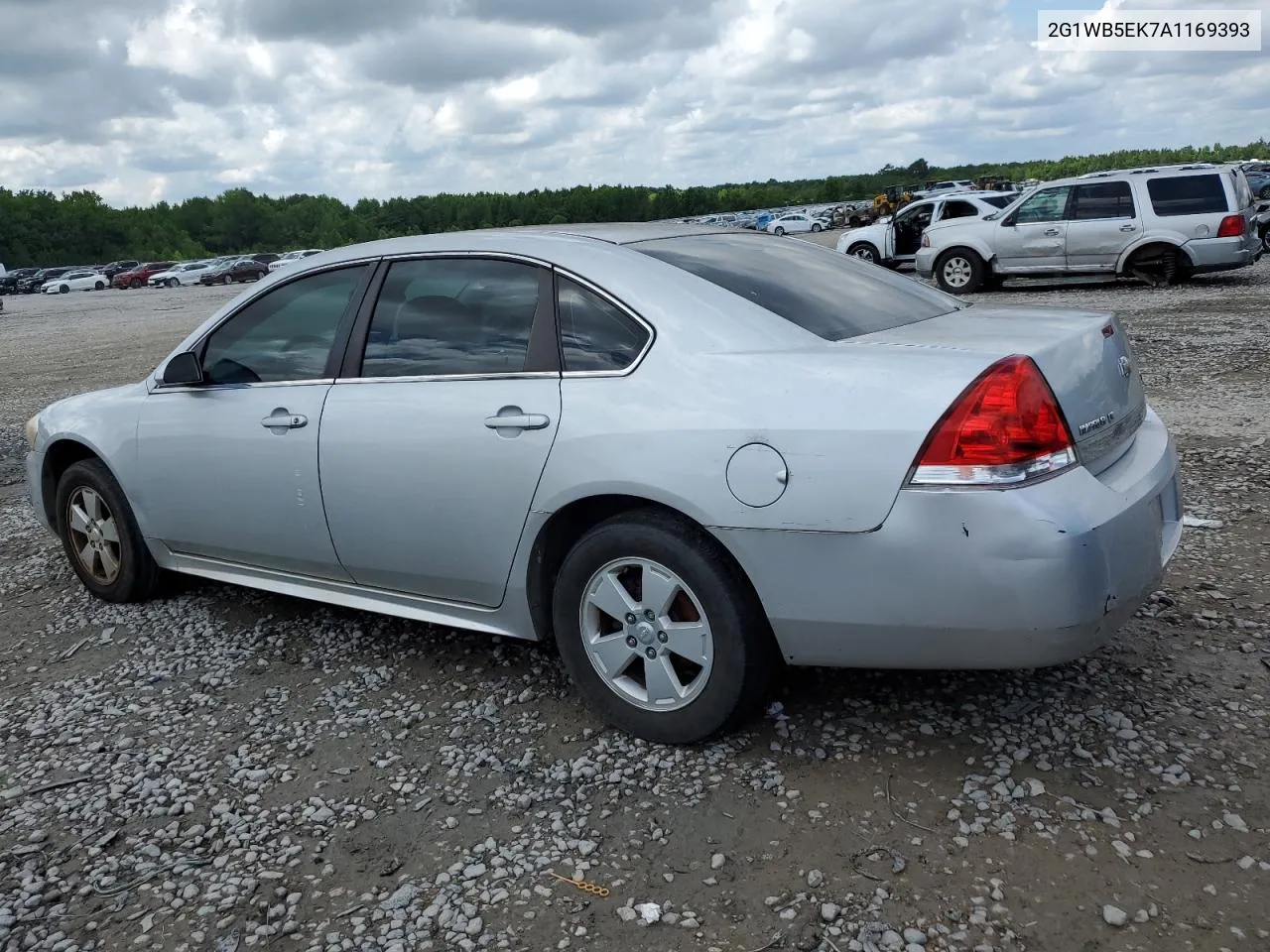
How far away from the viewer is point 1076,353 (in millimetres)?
3105

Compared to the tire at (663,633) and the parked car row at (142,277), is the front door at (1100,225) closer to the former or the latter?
the tire at (663,633)

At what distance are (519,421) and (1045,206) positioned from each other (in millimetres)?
15372

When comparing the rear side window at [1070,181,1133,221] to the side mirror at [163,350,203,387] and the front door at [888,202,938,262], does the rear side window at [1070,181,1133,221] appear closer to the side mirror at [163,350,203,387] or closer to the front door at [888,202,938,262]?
the front door at [888,202,938,262]

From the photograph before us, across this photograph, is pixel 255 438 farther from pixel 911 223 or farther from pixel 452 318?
pixel 911 223

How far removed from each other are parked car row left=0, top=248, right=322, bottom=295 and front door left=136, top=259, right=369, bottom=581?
53258 mm

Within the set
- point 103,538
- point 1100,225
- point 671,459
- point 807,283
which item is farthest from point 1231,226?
point 103,538

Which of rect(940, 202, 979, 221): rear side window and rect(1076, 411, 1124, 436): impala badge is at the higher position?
rect(940, 202, 979, 221): rear side window

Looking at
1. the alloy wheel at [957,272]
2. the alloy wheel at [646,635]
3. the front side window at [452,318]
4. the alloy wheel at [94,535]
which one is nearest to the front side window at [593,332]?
the front side window at [452,318]

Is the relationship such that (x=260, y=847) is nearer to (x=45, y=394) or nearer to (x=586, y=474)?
(x=586, y=474)

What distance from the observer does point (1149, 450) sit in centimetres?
336

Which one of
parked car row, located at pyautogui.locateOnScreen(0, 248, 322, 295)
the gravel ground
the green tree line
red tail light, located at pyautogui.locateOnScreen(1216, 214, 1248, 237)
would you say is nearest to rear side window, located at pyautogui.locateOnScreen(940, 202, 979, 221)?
red tail light, located at pyautogui.locateOnScreen(1216, 214, 1248, 237)

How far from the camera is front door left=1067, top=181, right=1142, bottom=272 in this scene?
16203 millimetres

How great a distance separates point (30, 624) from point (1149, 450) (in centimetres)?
457

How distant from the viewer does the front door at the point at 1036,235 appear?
16.6m
